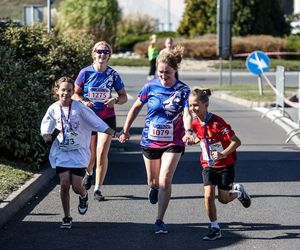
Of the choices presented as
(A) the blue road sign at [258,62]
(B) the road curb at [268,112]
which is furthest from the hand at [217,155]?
(A) the blue road sign at [258,62]

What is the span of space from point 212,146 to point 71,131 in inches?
58.2

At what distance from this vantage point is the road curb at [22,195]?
29.8 feet

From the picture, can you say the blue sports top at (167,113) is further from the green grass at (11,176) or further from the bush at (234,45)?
the bush at (234,45)

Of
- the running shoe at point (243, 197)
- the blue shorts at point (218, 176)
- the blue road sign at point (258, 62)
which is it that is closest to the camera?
the blue shorts at point (218, 176)

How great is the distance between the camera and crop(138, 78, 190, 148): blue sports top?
28.5 feet

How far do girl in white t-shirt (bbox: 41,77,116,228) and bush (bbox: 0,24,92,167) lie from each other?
2.90 m

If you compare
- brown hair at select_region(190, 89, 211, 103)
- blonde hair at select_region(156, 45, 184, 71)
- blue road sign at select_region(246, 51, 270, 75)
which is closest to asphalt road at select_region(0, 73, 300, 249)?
brown hair at select_region(190, 89, 211, 103)

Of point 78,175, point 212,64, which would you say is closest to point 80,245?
point 78,175

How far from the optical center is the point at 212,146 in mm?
8258

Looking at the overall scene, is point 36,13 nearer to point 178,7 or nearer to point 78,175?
point 78,175

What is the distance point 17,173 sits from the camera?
11039 millimetres

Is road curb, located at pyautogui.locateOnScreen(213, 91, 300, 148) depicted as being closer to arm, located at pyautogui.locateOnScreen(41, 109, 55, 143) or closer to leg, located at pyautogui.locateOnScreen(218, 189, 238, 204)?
leg, located at pyautogui.locateOnScreen(218, 189, 238, 204)

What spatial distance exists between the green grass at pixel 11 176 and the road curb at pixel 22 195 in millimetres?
73

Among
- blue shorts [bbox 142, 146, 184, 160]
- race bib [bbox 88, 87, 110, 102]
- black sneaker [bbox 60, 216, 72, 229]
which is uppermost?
race bib [bbox 88, 87, 110, 102]
